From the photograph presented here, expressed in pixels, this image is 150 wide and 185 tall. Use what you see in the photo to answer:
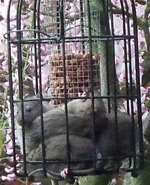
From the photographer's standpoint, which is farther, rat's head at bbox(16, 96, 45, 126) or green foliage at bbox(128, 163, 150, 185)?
green foliage at bbox(128, 163, 150, 185)

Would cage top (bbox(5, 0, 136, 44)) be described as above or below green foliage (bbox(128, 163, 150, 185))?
above

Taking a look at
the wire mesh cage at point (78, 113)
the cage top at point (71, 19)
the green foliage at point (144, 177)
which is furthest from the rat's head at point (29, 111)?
the green foliage at point (144, 177)

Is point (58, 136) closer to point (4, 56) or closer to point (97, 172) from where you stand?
point (97, 172)

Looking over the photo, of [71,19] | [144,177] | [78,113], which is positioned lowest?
[144,177]

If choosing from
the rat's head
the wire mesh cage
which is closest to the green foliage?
the wire mesh cage

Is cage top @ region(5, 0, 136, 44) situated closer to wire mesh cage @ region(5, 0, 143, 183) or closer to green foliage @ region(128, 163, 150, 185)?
wire mesh cage @ region(5, 0, 143, 183)

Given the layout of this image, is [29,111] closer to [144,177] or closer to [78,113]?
[78,113]

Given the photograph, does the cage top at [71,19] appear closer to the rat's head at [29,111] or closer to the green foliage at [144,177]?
the rat's head at [29,111]

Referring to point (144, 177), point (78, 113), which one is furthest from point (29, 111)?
point (144, 177)

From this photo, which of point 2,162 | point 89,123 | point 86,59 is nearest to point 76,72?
point 86,59

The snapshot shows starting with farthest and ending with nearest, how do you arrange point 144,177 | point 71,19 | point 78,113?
point 71,19 < point 144,177 < point 78,113

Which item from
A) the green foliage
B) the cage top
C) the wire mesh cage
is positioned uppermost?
the cage top

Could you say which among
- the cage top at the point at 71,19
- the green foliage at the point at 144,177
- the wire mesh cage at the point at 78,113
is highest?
the cage top at the point at 71,19

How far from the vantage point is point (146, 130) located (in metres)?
2.38
